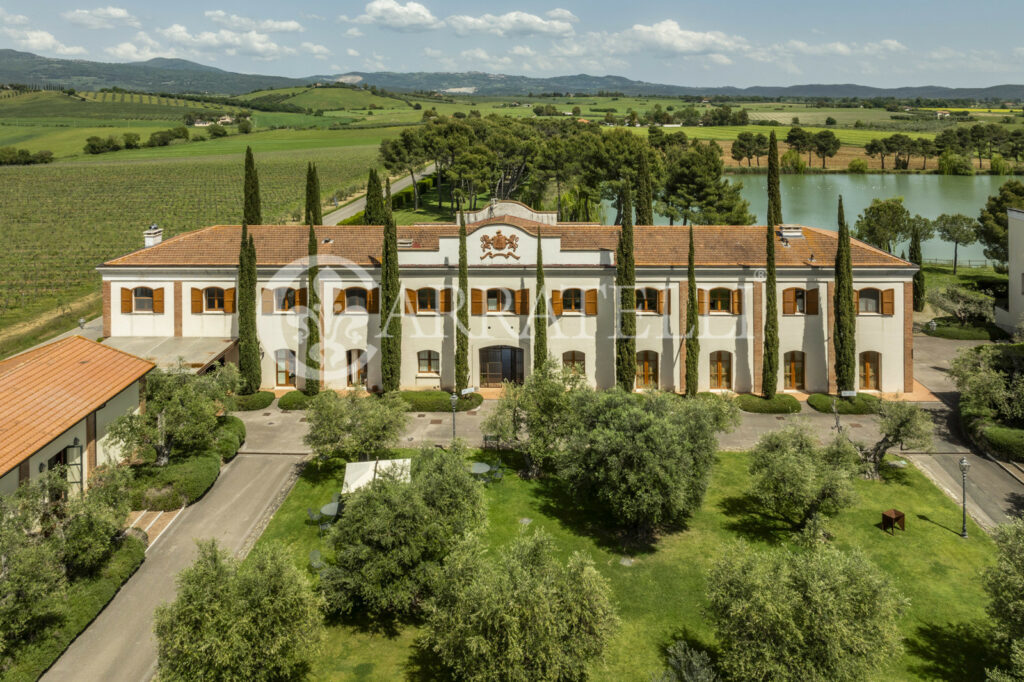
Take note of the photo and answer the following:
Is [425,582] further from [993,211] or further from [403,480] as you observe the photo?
[993,211]

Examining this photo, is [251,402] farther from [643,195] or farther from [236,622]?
[643,195]

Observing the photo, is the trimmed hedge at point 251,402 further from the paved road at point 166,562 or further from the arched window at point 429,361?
the arched window at point 429,361

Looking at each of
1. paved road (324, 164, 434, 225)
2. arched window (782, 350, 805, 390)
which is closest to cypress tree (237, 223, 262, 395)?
arched window (782, 350, 805, 390)

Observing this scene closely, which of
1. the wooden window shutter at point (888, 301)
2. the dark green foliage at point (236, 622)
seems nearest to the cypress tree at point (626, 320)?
the wooden window shutter at point (888, 301)

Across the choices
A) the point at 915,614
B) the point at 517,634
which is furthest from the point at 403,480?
the point at 915,614

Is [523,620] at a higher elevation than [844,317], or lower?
lower

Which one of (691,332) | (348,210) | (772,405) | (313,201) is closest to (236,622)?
(691,332)
